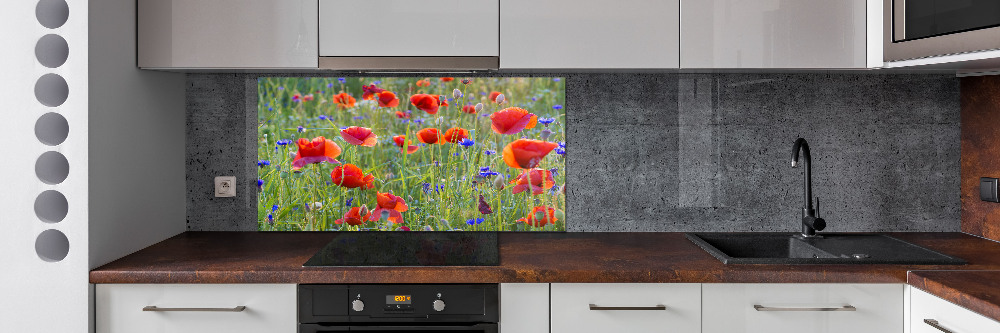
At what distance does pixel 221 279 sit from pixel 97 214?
398 mm

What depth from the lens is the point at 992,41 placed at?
5.59ft

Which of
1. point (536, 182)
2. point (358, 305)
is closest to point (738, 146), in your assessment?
point (536, 182)

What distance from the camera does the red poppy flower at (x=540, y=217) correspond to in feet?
8.02

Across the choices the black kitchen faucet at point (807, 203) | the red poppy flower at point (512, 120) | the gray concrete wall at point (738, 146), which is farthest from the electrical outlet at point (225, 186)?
the black kitchen faucet at point (807, 203)

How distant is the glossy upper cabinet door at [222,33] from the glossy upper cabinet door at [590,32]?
1.98 ft

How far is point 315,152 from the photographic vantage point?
244 centimetres

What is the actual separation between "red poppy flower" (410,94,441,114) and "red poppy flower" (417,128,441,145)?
70 mm

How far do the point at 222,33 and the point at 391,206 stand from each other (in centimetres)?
80

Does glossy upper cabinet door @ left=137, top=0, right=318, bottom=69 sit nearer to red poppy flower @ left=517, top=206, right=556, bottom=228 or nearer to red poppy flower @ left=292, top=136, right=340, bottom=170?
red poppy flower @ left=292, top=136, right=340, bottom=170
